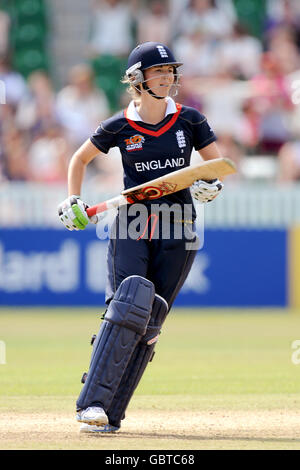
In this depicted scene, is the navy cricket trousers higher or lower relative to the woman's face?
lower

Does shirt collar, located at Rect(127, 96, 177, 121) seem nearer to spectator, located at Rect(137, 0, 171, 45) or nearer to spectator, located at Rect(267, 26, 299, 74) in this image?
spectator, located at Rect(267, 26, 299, 74)

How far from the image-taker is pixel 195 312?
13.2 m

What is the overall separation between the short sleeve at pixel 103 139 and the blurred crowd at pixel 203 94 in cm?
754

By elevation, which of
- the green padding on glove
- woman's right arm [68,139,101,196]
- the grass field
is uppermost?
woman's right arm [68,139,101,196]

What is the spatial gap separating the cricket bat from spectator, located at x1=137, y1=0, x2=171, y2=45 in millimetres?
9993

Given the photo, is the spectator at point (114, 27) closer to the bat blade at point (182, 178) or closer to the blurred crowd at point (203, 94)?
the blurred crowd at point (203, 94)

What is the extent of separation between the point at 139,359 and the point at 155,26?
10.5 meters

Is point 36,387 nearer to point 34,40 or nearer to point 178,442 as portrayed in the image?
point 178,442

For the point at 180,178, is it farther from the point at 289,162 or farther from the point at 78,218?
the point at 289,162

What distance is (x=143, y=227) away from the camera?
18.7 feet

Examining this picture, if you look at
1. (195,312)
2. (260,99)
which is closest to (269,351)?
(195,312)

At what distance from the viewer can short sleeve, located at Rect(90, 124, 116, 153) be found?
19.2 feet

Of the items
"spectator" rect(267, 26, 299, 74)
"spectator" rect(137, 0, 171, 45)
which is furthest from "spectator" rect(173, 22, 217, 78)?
"spectator" rect(267, 26, 299, 74)

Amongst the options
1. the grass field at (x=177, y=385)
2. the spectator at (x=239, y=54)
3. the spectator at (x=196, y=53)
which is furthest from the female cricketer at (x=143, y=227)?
the spectator at (x=196, y=53)
